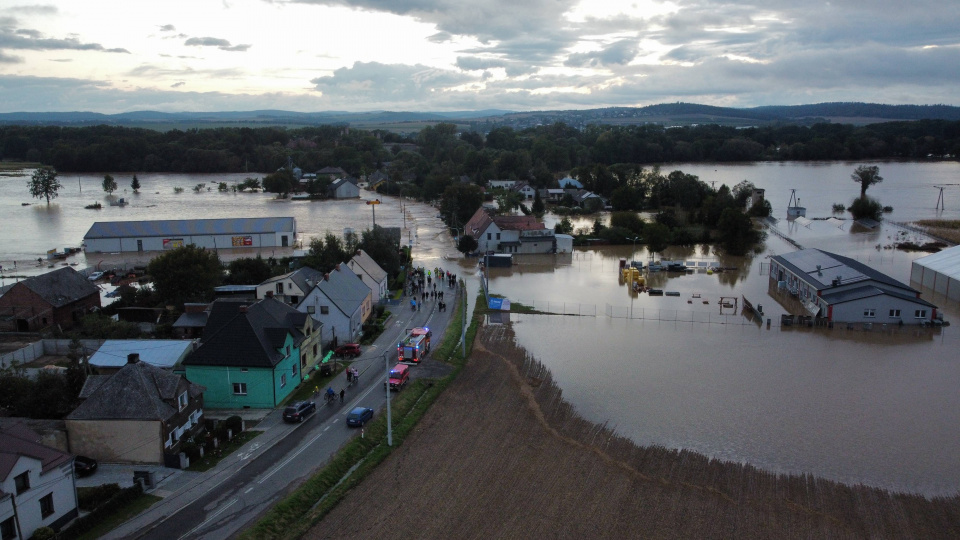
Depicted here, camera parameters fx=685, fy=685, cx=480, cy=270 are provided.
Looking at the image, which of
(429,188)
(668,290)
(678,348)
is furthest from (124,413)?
(429,188)

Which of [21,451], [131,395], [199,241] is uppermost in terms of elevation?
[21,451]

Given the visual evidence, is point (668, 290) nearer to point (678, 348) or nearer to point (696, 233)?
point (678, 348)

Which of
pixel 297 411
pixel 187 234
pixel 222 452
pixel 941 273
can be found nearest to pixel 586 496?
pixel 297 411

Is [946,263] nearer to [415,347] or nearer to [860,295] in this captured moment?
[860,295]

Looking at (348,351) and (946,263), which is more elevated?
(946,263)

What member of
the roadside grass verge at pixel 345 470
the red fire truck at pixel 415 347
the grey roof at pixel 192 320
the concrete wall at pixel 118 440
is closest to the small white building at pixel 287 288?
the grey roof at pixel 192 320

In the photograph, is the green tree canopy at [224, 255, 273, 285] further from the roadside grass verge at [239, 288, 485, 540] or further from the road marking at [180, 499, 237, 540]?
the road marking at [180, 499, 237, 540]
